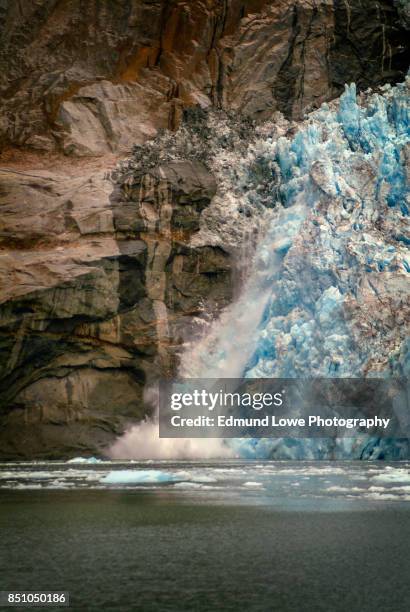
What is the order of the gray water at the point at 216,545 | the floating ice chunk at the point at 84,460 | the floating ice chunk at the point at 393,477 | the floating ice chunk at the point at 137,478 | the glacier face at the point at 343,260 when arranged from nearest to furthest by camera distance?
the gray water at the point at 216,545
the floating ice chunk at the point at 393,477
the floating ice chunk at the point at 137,478
the glacier face at the point at 343,260
the floating ice chunk at the point at 84,460

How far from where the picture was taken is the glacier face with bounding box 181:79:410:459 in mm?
35438

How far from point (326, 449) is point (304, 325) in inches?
185

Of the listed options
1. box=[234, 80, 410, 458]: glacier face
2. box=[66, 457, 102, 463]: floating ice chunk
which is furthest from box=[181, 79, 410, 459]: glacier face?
box=[66, 457, 102, 463]: floating ice chunk

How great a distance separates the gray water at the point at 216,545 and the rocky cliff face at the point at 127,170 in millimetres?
19087

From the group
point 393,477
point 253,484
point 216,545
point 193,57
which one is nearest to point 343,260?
point 393,477

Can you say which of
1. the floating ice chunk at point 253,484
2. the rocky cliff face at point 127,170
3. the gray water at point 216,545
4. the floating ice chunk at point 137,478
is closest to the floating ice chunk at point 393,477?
the gray water at point 216,545

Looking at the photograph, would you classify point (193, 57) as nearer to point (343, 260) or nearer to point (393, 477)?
point (343, 260)

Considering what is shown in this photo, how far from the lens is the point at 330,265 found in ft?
123

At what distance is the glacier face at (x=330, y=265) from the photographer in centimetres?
3544

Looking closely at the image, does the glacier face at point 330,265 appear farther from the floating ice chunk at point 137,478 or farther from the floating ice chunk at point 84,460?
the floating ice chunk at point 137,478

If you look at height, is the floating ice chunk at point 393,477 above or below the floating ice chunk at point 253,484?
above

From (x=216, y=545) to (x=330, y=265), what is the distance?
24.6 m

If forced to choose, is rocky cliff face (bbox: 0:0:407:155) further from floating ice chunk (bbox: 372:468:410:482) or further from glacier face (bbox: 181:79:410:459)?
floating ice chunk (bbox: 372:468:410:482)

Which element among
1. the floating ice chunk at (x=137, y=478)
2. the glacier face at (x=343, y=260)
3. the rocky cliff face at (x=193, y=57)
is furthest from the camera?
the rocky cliff face at (x=193, y=57)
